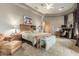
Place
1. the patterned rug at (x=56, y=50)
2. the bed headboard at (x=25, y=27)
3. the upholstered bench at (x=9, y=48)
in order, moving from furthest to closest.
A: the bed headboard at (x=25, y=27)
the patterned rug at (x=56, y=50)
the upholstered bench at (x=9, y=48)

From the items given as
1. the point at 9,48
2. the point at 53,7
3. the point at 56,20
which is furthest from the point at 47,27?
the point at 9,48

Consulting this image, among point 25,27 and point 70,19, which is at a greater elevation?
point 70,19

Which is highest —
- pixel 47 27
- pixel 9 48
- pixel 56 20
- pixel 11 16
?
pixel 11 16

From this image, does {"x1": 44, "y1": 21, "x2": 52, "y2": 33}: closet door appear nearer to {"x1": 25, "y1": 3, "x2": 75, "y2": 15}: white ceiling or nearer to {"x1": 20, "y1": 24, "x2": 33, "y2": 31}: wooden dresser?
{"x1": 25, "y1": 3, "x2": 75, "y2": 15}: white ceiling

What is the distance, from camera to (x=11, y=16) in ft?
7.19

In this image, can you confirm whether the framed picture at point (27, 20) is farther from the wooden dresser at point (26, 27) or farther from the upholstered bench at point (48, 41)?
the upholstered bench at point (48, 41)

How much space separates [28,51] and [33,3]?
44.4 inches

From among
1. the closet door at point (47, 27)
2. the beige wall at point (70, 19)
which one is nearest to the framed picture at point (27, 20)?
the closet door at point (47, 27)

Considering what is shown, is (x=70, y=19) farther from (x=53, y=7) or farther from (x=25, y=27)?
(x=25, y=27)

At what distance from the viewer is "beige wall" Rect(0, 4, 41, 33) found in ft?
6.89

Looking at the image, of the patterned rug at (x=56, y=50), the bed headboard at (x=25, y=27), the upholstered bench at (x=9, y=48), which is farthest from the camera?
the bed headboard at (x=25, y=27)

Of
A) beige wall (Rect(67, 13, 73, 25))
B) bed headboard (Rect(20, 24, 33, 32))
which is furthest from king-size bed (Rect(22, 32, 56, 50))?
beige wall (Rect(67, 13, 73, 25))

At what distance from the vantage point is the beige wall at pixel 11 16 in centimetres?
210

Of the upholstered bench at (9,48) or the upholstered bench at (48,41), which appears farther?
the upholstered bench at (48,41)
